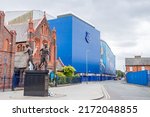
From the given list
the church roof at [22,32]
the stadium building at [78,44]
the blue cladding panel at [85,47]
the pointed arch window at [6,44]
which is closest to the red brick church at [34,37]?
the church roof at [22,32]

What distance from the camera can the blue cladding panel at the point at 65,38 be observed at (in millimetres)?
73188

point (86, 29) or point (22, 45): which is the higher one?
point (86, 29)

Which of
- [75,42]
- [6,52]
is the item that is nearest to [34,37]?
[6,52]

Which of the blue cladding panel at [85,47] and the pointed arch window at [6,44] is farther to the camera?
the blue cladding panel at [85,47]

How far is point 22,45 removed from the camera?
155 feet

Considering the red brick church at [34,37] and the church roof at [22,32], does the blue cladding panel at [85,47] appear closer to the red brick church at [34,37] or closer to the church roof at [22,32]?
the red brick church at [34,37]

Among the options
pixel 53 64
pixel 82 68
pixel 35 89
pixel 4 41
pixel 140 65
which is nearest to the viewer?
pixel 35 89

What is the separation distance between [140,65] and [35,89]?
3956 inches

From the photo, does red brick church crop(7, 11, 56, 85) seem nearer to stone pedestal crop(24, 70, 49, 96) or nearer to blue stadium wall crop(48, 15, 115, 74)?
blue stadium wall crop(48, 15, 115, 74)

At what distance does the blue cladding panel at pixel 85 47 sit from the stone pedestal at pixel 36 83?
175 ft

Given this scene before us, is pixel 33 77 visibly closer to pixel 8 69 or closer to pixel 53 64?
pixel 8 69

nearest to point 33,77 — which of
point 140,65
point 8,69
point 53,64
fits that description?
point 8,69

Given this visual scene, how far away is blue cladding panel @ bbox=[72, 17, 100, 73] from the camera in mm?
75812

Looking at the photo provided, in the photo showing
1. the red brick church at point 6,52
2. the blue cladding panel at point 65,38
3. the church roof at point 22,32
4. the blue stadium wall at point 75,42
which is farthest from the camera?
the blue stadium wall at point 75,42
